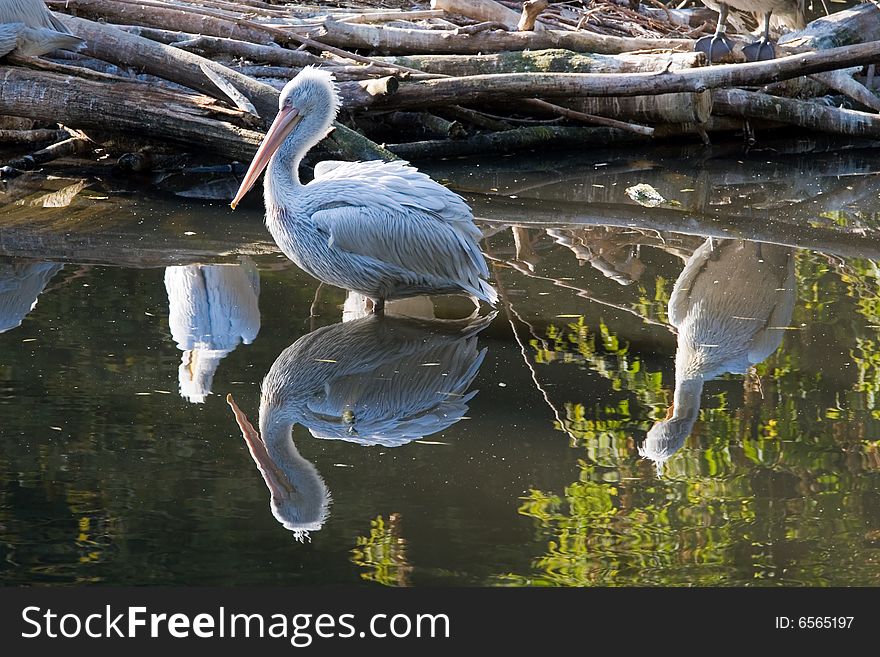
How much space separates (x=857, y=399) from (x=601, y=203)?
3.35 metres

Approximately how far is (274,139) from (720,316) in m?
2.10

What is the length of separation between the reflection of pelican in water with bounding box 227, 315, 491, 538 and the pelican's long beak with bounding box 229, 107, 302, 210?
774 mm

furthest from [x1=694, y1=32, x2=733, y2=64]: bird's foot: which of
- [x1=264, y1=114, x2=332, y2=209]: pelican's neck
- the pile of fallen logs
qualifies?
[x1=264, y1=114, x2=332, y2=209]: pelican's neck

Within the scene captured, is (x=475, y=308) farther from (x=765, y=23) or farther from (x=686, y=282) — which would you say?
(x=765, y=23)

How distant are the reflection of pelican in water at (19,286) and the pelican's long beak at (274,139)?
1.00 metres

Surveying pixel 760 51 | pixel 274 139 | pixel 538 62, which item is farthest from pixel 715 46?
pixel 274 139

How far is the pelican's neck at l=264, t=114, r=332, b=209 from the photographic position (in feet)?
16.6

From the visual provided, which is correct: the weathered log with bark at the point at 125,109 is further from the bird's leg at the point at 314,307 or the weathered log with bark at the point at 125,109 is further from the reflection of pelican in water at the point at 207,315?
the bird's leg at the point at 314,307

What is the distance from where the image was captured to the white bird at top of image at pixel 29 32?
7609mm

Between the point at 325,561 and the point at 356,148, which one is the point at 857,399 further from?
the point at 356,148

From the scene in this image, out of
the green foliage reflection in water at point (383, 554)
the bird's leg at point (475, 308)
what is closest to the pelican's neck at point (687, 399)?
the bird's leg at point (475, 308)

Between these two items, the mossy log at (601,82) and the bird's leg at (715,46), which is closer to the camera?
the mossy log at (601,82)

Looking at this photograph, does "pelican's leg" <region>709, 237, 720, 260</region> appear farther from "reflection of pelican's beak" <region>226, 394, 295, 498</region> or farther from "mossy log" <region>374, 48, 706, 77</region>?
"reflection of pelican's beak" <region>226, 394, 295, 498</region>

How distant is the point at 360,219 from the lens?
4.97 m
